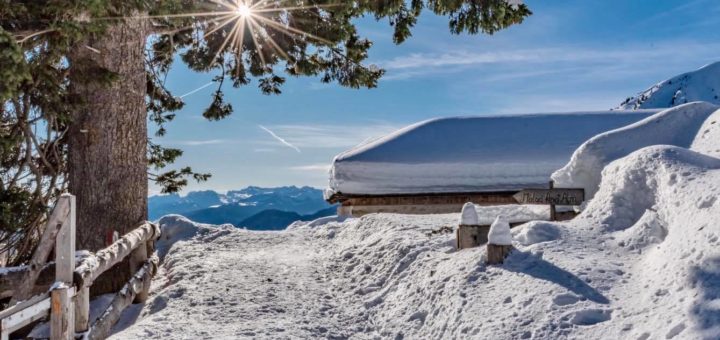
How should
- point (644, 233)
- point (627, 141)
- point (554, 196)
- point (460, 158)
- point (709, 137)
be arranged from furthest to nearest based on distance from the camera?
1. point (460, 158)
2. point (627, 141)
3. point (709, 137)
4. point (554, 196)
5. point (644, 233)

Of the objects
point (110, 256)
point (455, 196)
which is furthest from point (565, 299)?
point (455, 196)

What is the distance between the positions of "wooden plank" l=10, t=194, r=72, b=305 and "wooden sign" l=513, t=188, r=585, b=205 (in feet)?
18.0

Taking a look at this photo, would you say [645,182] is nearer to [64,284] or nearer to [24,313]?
[64,284]

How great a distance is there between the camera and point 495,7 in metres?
9.05

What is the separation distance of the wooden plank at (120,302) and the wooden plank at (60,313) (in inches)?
26.4

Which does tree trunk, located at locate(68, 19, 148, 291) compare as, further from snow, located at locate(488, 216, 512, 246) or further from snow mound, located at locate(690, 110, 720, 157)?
snow mound, located at locate(690, 110, 720, 157)

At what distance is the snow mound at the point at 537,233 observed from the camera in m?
6.29

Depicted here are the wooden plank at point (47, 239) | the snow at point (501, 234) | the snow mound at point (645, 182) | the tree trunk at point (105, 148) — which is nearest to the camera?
the wooden plank at point (47, 239)

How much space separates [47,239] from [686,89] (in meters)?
158

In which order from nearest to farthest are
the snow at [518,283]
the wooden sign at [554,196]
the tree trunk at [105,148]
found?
the snow at [518,283], the wooden sign at [554,196], the tree trunk at [105,148]

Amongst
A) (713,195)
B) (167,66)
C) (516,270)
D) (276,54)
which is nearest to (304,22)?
(276,54)

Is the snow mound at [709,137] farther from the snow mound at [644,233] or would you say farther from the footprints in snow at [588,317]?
the footprints in snow at [588,317]

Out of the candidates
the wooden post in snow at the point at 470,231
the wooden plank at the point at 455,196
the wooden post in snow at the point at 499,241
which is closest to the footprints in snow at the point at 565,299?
the wooden post in snow at the point at 499,241

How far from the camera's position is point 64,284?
5219 mm
